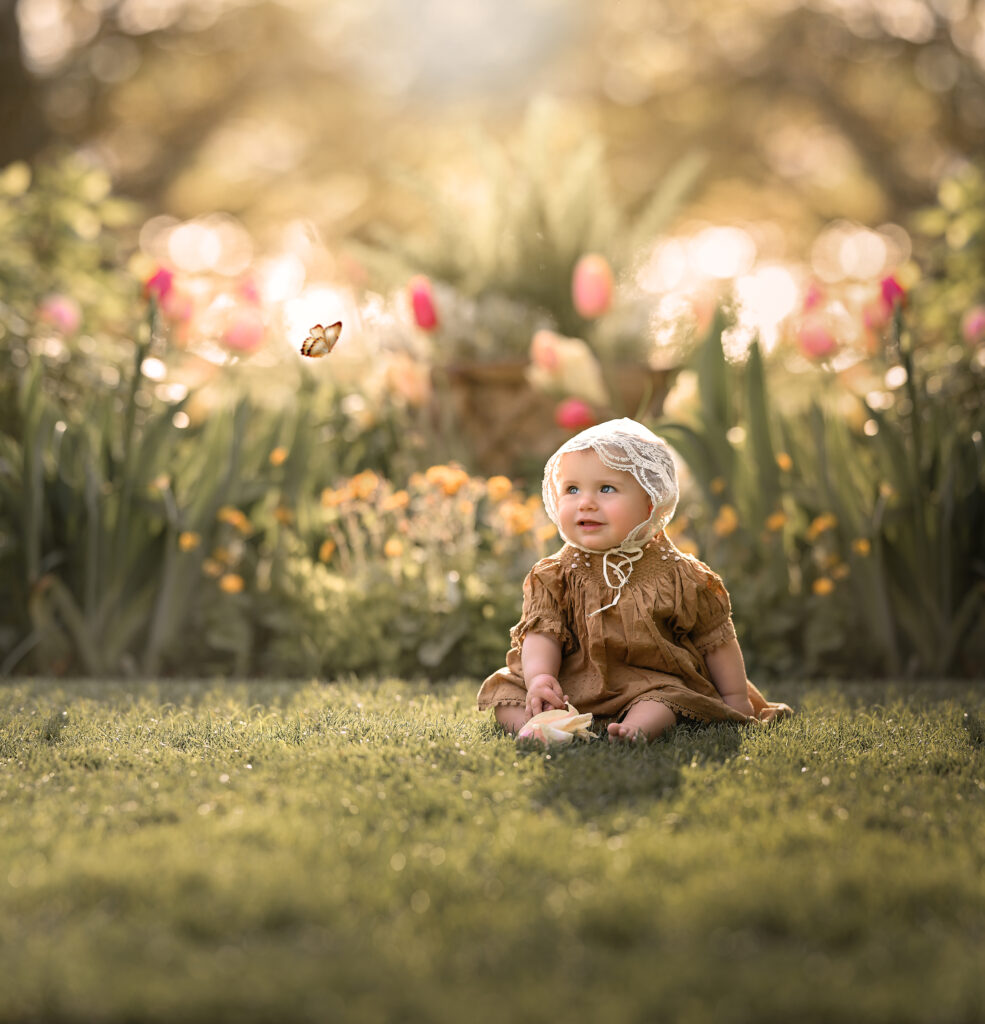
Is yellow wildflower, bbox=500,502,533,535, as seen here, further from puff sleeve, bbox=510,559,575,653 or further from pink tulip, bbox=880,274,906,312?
pink tulip, bbox=880,274,906,312

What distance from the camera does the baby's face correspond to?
7.99 feet

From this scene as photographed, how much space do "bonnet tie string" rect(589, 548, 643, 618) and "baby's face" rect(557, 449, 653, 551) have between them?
0.06 meters

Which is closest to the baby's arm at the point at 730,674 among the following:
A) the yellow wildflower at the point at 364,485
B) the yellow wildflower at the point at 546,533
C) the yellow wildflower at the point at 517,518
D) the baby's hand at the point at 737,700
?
the baby's hand at the point at 737,700

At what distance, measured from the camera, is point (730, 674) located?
256 cm

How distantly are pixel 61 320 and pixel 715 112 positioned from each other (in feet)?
34.8

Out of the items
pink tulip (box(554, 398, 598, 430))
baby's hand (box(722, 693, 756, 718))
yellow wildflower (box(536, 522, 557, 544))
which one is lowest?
baby's hand (box(722, 693, 756, 718))

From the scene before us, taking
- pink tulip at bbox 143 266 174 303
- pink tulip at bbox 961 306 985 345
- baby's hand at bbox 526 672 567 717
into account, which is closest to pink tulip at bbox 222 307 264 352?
pink tulip at bbox 143 266 174 303

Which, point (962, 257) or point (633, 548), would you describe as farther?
point (962, 257)

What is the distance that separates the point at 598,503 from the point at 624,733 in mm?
517

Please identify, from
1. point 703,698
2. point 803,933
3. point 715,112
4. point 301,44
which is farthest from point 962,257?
point 301,44

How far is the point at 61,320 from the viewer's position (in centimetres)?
438

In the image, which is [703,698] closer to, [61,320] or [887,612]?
[887,612]

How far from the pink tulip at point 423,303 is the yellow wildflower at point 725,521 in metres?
1.40

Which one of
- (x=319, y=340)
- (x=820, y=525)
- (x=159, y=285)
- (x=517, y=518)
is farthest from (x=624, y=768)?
(x=159, y=285)
